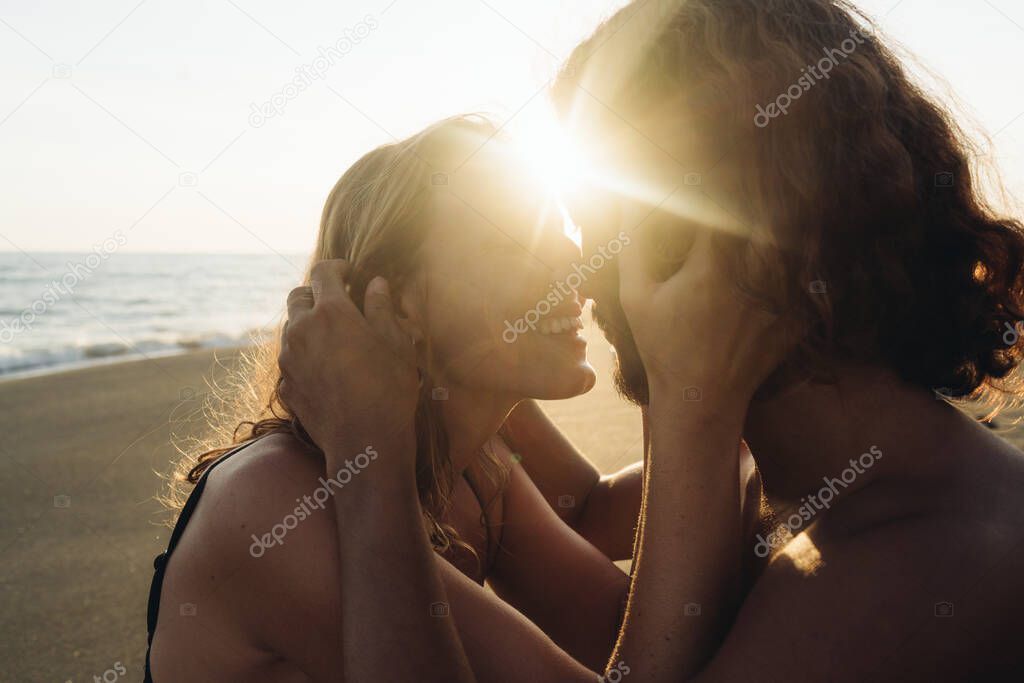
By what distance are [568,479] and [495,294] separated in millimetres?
1054

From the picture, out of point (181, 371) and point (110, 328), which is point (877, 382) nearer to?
point (181, 371)

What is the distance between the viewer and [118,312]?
89.8 ft

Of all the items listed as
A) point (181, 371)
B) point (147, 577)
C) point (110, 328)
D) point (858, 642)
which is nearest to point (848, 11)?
point (858, 642)

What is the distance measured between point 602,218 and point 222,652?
1.52 metres

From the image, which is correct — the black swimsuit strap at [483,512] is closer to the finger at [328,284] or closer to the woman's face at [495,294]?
the woman's face at [495,294]

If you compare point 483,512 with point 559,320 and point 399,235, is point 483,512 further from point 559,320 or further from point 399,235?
point 399,235

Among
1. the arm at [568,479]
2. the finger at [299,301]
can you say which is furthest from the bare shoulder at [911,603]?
the arm at [568,479]

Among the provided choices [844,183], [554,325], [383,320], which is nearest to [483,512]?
[554,325]

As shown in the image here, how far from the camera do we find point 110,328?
23.3m

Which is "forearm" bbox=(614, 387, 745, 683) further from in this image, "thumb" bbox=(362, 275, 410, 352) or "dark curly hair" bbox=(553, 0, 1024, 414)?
"thumb" bbox=(362, 275, 410, 352)

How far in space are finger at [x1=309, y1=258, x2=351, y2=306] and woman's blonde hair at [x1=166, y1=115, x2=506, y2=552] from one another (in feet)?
0.59

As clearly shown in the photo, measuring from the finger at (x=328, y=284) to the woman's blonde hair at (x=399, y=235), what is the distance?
0.59ft

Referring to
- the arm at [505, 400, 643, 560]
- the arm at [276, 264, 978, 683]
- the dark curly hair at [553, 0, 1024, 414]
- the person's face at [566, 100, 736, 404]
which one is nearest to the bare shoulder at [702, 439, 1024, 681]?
the arm at [276, 264, 978, 683]

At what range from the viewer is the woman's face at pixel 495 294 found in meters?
2.52
